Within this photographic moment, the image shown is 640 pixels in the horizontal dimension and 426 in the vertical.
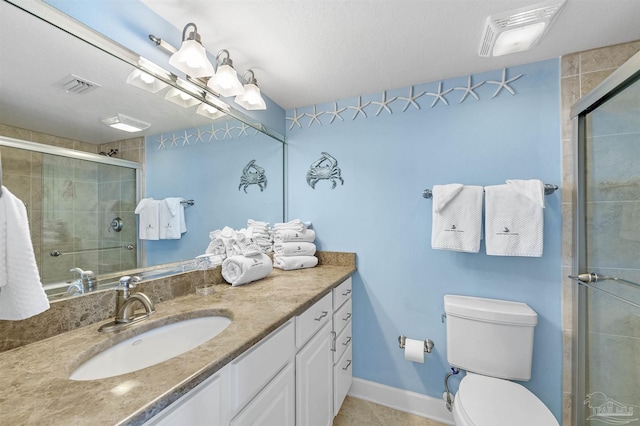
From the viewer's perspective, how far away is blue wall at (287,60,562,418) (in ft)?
4.81

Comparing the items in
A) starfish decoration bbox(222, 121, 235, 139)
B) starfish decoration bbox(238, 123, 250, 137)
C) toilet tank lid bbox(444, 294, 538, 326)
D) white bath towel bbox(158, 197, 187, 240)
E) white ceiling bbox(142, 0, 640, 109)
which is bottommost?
toilet tank lid bbox(444, 294, 538, 326)

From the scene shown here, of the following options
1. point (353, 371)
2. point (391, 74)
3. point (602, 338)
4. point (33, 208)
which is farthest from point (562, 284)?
point (33, 208)

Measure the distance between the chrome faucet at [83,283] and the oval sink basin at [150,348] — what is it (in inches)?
10.0

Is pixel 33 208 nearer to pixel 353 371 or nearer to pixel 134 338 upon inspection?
pixel 134 338

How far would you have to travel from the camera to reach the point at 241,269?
1.43 m

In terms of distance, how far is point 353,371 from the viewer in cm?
189

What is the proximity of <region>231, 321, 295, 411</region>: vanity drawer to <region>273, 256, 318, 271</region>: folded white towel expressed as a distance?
73 cm

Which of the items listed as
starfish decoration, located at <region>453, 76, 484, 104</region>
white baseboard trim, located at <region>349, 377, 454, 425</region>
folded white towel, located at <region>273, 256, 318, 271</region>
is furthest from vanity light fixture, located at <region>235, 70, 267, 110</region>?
white baseboard trim, located at <region>349, 377, 454, 425</region>

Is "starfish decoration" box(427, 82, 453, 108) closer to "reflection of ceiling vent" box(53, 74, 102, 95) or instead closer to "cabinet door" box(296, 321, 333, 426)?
"cabinet door" box(296, 321, 333, 426)

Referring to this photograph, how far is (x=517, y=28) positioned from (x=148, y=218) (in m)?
1.94

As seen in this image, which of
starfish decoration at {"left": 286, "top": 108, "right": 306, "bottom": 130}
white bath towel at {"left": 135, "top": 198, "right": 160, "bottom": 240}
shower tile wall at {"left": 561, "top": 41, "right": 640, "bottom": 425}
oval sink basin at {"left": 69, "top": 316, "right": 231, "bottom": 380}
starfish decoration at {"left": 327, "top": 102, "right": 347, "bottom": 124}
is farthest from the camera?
starfish decoration at {"left": 286, "top": 108, "right": 306, "bottom": 130}

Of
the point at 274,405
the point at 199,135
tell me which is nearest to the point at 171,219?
the point at 199,135

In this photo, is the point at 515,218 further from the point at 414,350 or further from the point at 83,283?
the point at 83,283

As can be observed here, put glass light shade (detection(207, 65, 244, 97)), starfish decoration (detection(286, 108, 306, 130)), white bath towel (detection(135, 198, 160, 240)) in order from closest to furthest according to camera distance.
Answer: white bath towel (detection(135, 198, 160, 240)), glass light shade (detection(207, 65, 244, 97)), starfish decoration (detection(286, 108, 306, 130))
